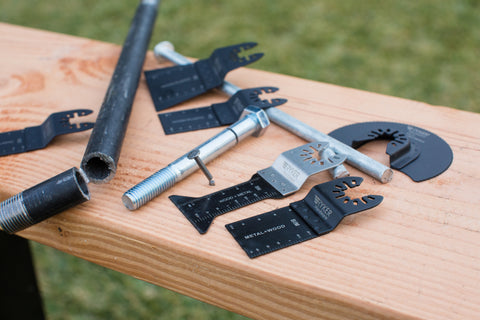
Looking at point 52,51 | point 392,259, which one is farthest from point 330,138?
point 52,51

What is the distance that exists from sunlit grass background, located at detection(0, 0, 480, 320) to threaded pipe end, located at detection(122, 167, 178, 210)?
155 centimetres

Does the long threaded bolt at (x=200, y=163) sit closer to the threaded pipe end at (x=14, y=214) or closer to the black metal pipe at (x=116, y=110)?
the black metal pipe at (x=116, y=110)

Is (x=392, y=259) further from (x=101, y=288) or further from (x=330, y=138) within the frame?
(x=101, y=288)

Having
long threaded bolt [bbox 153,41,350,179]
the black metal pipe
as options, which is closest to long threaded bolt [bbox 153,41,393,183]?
long threaded bolt [bbox 153,41,350,179]

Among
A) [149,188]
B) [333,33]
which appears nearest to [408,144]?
[149,188]

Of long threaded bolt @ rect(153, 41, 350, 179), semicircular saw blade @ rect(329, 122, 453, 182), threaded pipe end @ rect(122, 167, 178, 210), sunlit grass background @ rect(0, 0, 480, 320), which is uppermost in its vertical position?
long threaded bolt @ rect(153, 41, 350, 179)

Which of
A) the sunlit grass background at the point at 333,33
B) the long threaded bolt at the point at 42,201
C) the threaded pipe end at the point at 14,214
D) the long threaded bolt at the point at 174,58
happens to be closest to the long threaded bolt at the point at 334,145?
the long threaded bolt at the point at 174,58

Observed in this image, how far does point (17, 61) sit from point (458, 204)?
1473 millimetres

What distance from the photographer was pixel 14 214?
108 centimetres

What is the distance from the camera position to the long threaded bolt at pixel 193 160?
112 cm

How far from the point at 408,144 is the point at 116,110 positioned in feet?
2.57

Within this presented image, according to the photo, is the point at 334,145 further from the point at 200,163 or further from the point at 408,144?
the point at 200,163

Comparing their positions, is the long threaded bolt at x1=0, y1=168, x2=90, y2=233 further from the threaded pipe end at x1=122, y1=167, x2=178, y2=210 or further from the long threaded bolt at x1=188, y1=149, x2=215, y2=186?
the long threaded bolt at x1=188, y1=149, x2=215, y2=186

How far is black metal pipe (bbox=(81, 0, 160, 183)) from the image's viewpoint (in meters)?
1.17
